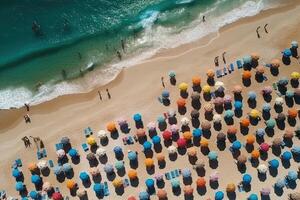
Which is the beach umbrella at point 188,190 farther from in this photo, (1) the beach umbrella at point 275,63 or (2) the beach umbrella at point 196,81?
(1) the beach umbrella at point 275,63

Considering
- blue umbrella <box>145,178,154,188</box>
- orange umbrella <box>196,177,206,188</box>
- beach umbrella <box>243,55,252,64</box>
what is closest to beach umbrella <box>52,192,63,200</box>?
blue umbrella <box>145,178,154,188</box>

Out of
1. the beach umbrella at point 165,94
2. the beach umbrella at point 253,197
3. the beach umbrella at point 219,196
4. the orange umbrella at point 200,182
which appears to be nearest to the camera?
the beach umbrella at point 253,197

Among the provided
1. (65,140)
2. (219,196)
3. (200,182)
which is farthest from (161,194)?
(65,140)

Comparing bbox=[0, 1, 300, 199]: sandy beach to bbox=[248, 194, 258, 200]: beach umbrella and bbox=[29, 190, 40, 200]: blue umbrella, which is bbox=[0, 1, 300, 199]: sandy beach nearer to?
bbox=[248, 194, 258, 200]: beach umbrella

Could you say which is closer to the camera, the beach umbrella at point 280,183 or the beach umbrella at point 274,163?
the beach umbrella at point 280,183

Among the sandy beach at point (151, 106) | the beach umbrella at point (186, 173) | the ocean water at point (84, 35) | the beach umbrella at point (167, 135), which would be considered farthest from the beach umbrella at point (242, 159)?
the ocean water at point (84, 35)

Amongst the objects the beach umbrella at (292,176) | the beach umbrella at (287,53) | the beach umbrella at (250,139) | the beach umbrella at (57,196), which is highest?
the beach umbrella at (287,53)

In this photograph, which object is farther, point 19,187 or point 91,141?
point 91,141

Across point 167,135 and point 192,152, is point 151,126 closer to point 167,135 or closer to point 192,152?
point 167,135
